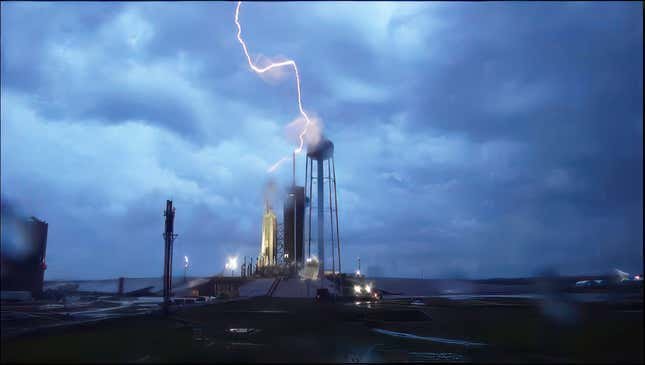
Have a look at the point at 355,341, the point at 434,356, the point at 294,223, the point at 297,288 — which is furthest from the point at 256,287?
the point at 434,356

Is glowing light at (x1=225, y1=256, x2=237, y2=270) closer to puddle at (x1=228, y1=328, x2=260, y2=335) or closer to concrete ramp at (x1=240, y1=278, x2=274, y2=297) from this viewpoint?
concrete ramp at (x1=240, y1=278, x2=274, y2=297)

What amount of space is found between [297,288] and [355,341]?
5335 centimetres

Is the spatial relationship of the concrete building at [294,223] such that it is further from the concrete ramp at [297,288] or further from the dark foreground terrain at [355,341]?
the dark foreground terrain at [355,341]

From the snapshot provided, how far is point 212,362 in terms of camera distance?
15.9 metres

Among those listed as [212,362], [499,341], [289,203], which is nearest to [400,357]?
[499,341]

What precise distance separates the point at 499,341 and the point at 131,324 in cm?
1946

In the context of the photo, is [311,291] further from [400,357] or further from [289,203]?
[400,357]

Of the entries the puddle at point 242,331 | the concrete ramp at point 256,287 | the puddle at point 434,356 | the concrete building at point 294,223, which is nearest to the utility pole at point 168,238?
the puddle at point 242,331

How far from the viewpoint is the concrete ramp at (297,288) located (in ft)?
224

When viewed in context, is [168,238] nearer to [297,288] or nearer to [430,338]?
[430,338]

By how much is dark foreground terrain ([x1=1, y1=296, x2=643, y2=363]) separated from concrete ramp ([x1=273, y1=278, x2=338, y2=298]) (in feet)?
137

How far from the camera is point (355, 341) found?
21844mm

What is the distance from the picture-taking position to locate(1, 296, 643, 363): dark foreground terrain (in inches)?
647

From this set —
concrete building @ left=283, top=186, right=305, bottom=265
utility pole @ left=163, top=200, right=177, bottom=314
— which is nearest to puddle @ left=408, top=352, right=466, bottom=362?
utility pole @ left=163, top=200, right=177, bottom=314
